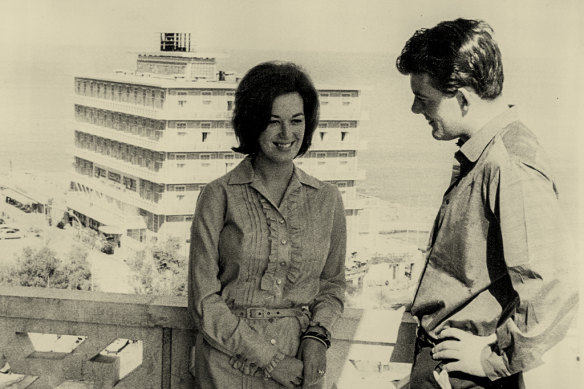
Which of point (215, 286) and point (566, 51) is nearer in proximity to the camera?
point (215, 286)

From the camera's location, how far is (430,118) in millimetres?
1502

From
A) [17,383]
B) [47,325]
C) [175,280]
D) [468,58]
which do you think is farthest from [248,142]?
[175,280]

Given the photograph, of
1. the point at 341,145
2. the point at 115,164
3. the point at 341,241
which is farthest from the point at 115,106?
the point at 341,241

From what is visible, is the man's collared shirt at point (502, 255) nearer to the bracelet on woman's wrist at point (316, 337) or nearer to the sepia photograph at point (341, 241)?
the sepia photograph at point (341, 241)

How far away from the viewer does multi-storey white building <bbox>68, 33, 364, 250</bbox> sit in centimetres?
1496

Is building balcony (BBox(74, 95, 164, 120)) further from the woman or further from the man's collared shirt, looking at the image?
the man's collared shirt

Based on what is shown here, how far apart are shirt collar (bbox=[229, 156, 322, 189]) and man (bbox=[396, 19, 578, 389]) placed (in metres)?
0.38

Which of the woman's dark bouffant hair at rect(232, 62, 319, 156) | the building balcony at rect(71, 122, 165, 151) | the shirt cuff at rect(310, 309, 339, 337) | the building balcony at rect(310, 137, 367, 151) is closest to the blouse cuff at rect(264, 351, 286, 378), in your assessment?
the shirt cuff at rect(310, 309, 339, 337)

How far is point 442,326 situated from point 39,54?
4630 millimetres

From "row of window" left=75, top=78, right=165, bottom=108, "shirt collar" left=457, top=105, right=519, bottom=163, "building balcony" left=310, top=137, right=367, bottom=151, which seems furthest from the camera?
"row of window" left=75, top=78, right=165, bottom=108

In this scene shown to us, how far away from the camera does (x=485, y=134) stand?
145cm

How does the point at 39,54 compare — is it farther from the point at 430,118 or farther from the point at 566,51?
the point at 430,118

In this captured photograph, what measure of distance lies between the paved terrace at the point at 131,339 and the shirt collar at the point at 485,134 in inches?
26.4

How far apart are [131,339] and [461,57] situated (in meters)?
1.27
